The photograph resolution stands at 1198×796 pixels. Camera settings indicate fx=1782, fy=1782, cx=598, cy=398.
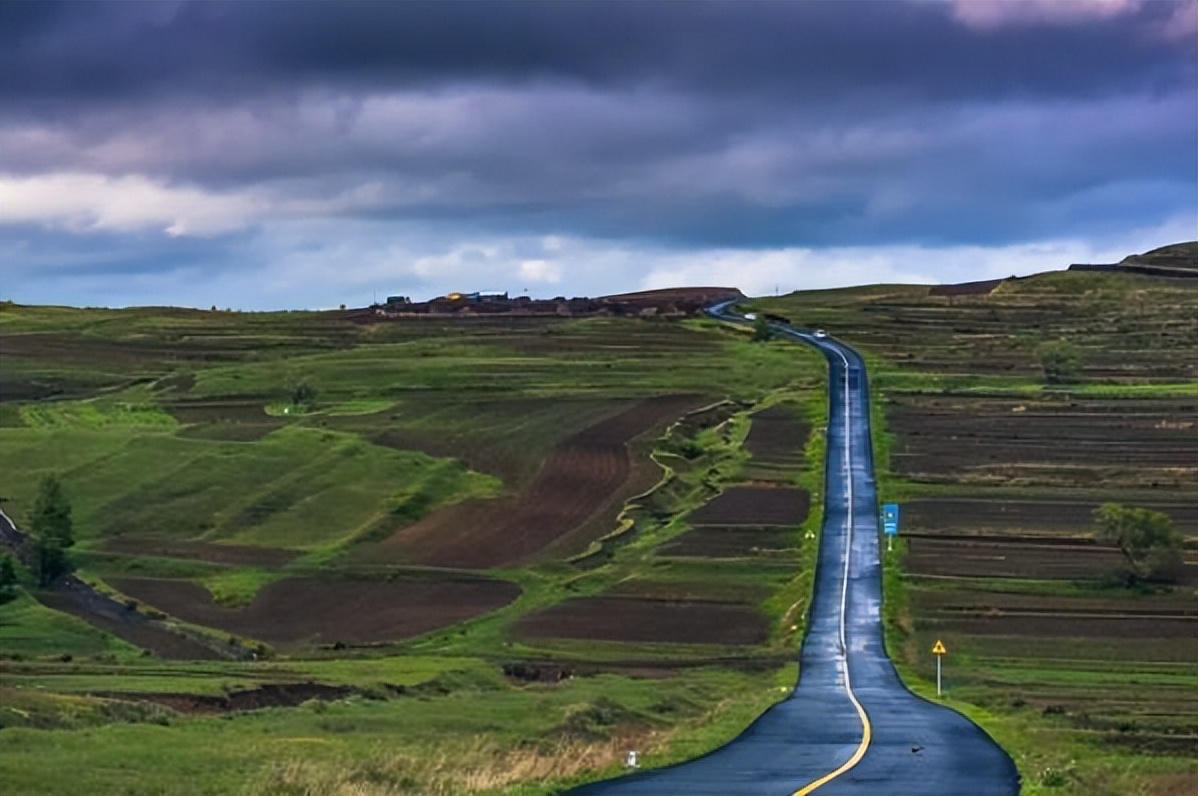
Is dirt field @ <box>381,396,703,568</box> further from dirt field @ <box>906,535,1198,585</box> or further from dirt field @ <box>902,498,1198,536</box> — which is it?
dirt field @ <box>906,535,1198,585</box>

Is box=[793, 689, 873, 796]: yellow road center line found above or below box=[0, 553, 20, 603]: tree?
above

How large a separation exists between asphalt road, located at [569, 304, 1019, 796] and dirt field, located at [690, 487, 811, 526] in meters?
10.2

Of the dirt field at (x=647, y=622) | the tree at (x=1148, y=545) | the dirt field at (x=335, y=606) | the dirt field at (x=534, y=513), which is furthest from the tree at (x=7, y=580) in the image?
the tree at (x=1148, y=545)

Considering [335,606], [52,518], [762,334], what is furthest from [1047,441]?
[762,334]

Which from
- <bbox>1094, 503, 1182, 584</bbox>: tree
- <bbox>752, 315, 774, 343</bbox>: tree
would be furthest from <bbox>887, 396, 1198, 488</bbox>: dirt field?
<bbox>752, 315, 774, 343</bbox>: tree

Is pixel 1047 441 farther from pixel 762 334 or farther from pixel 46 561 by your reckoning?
pixel 762 334

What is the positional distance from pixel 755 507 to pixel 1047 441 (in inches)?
1247

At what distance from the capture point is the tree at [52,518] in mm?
87062

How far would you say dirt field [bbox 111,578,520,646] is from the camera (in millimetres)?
73438

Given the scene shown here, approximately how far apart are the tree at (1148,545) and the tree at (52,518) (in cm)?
5091

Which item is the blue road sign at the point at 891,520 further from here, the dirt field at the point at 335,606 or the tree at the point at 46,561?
the tree at the point at 46,561

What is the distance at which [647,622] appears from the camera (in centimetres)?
7350

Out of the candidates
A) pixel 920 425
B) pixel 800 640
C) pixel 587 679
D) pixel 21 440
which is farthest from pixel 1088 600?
pixel 21 440

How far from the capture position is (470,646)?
68375 millimetres
